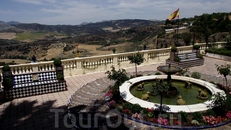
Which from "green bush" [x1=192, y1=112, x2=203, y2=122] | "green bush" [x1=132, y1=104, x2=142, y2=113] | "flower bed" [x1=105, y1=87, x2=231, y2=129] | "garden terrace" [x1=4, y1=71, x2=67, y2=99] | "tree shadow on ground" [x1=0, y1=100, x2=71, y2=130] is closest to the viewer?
"flower bed" [x1=105, y1=87, x2=231, y2=129]

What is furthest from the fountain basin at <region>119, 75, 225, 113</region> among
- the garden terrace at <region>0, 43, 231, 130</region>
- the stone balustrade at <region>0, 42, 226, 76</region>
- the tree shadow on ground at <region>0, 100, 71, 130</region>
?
the stone balustrade at <region>0, 42, 226, 76</region>

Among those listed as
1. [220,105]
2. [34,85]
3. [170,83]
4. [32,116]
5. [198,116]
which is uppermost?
[170,83]

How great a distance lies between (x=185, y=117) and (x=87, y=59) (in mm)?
8868

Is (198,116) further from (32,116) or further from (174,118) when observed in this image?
(32,116)

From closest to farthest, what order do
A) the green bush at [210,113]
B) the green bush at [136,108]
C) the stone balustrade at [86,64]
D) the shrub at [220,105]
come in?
the green bush at [210,113] → the shrub at [220,105] → the green bush at [136,108] → the stone balustrade at [86,64]


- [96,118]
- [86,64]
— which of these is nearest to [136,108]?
[96,118]

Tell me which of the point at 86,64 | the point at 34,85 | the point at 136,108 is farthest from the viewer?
the point at 86,64

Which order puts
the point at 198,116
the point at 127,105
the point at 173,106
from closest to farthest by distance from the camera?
1. the point at 198,116
2. the point at 173,106
3. the point at 127,105

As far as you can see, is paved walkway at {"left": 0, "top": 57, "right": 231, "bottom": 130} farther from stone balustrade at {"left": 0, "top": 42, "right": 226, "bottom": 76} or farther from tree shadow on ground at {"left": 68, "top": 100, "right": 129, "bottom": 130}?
stone balustrade at {"left": 0, "top": 42, "right": 226, "bottom": 76}

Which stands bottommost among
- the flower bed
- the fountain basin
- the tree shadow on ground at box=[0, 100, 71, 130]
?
the tree shadow on ground at box=[0, 100, 71, 130]

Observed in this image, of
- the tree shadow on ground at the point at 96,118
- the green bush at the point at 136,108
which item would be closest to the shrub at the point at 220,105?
the green bush at the point at 136,108

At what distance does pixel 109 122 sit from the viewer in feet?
22.0

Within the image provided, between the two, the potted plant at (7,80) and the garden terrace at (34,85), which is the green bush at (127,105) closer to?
the garden terrace at (34,85)

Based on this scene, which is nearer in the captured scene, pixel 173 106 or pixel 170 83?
pixel 173 106
